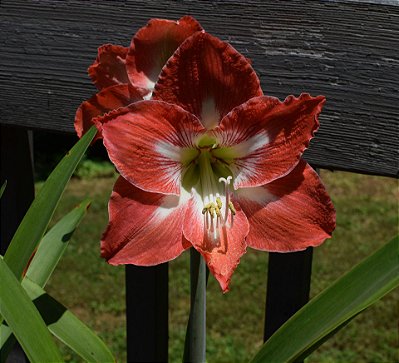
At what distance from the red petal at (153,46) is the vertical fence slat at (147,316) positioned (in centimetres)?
71

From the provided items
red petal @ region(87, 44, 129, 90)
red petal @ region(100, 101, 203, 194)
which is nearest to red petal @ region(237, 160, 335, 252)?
red petal @ region(100, 101, 203, 194)

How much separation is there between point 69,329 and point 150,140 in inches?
15.0

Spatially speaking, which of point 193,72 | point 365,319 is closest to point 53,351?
point 193,72

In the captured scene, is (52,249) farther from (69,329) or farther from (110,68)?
(110,68)

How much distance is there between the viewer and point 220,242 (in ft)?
3.34

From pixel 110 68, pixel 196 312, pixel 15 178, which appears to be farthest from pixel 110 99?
pixel 15 178

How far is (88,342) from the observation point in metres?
1.21

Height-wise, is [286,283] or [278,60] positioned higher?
[278,60]

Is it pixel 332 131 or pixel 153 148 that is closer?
pixel 153 148

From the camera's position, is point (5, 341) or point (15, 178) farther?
point (15, 178)

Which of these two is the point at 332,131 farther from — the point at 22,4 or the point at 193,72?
the point at 22,4

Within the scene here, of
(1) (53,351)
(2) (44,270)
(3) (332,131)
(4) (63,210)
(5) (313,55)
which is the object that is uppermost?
(5) (313,55)

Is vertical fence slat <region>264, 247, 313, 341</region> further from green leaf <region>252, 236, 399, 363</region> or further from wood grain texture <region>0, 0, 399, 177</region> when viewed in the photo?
green leaf <region>252, 236, 399, 363</region>

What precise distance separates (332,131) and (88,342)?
0.48 metres
